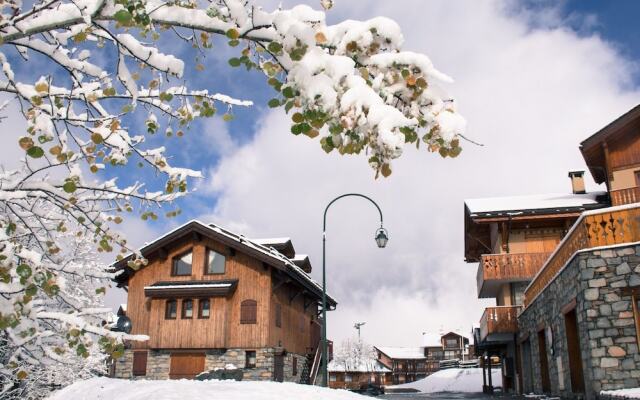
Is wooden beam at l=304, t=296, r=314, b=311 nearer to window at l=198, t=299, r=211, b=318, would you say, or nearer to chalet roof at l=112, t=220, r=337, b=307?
chalet roof at l=112, t=220, r=337, b=307

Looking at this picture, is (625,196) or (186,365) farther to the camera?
(186,365)

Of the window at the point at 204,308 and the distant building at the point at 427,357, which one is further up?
the window at the point at 204,308

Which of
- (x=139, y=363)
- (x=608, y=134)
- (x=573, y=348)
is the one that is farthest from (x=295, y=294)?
(x=573, y=348)

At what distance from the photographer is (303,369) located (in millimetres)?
29953

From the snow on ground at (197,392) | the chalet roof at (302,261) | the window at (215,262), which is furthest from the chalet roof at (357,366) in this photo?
the snow on ground at (197,392)

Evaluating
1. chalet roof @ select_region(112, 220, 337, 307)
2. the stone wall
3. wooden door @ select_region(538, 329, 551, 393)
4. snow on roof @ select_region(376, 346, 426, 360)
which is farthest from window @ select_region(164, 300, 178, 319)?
snow on roof @ select_region(376, 346, 426, 360)

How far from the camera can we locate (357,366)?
263 ft

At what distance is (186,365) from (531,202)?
17.6 m

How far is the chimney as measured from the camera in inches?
1101

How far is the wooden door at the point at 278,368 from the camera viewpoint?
81.5 ft

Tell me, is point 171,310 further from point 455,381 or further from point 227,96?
point 455,381

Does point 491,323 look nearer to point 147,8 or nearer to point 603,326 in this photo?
point 603,326

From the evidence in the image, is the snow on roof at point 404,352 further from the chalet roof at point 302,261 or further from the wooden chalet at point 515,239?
the wooden chalet at point 515,239

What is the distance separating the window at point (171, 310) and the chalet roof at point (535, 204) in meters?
14.2
